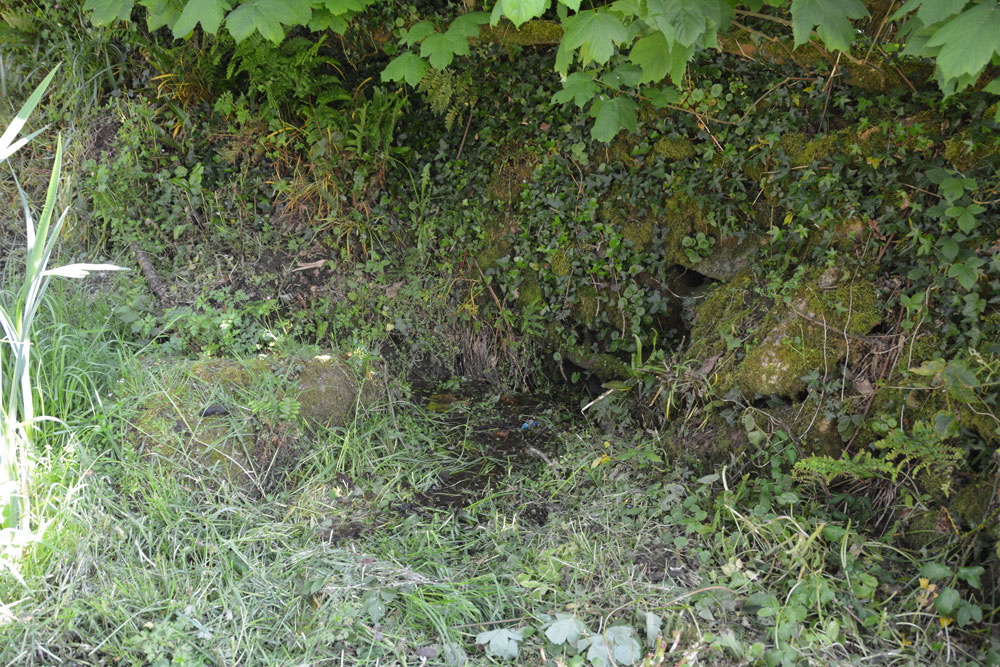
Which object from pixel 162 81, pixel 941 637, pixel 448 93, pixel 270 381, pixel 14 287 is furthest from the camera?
pixel 162 81

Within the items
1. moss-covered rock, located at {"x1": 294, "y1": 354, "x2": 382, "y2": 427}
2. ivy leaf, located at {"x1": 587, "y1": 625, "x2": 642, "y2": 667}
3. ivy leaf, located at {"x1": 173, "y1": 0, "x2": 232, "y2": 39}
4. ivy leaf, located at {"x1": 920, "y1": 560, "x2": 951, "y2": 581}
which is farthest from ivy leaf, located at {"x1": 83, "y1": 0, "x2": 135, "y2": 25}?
ivy leaf, located at {"x1": 920, "y1": 560, "x2": 951, "y2": 581}

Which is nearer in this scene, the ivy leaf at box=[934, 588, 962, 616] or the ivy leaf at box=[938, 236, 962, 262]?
the ivy leaf at box=[934, 588, 962, 616]

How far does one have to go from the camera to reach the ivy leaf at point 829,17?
209 cm

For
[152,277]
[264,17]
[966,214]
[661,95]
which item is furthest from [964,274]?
[152,277]

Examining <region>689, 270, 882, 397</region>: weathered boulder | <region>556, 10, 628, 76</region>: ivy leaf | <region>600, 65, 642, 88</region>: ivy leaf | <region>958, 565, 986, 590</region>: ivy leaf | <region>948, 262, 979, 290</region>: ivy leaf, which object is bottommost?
<region>958, 565, 986, 590</region>: ivy leaf

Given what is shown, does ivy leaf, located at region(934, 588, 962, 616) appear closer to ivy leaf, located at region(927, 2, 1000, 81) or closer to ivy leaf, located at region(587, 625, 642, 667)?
ivy leaf, located at region(587, 625, 642, 667)

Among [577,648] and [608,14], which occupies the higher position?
[608,14]

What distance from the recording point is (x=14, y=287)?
380cm

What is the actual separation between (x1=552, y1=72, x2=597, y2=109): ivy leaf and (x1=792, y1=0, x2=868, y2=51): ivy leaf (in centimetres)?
119

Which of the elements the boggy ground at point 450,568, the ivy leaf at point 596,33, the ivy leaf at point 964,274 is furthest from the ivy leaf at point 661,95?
the boggy ground at point 450,568

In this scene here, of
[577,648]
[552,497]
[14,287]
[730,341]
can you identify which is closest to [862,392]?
[730,341]

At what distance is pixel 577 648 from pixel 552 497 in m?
0.92

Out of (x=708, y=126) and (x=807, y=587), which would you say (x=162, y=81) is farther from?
(x=807, y=587)

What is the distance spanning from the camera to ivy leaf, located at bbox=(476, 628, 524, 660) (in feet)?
7.43
